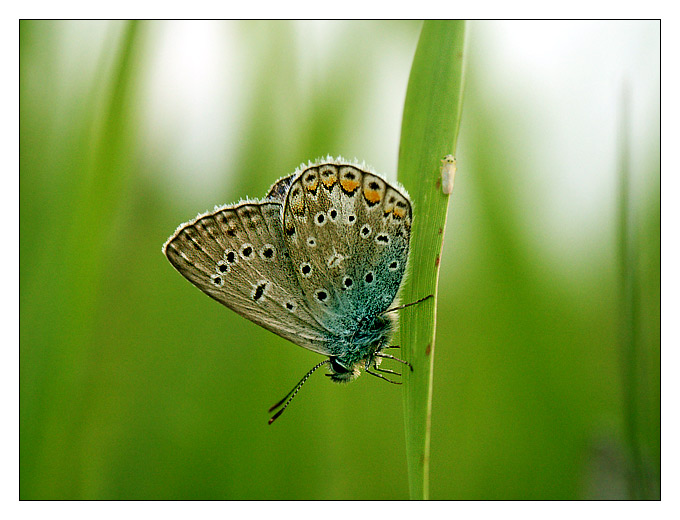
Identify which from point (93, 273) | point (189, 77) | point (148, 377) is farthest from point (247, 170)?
point (148, 377)

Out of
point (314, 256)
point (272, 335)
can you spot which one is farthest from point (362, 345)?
point (272, 335)

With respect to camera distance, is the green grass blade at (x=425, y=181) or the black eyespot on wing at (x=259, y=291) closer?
the green grass blade at (x=425, y=181)

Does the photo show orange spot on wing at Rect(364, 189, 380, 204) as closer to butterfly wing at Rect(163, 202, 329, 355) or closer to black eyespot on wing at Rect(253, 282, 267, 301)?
butterfly wing at Rect(163, 202, 329, 355)

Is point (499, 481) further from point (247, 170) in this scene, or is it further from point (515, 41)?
point (515, 41)

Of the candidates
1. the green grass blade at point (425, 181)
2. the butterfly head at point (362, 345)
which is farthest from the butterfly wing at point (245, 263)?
the green grass blade at point (425, 181)

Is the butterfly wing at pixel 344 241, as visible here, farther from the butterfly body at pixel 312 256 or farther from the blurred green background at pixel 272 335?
the blurred green background at pixel 272 335

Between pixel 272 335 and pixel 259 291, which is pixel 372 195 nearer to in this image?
pixel 259 291
